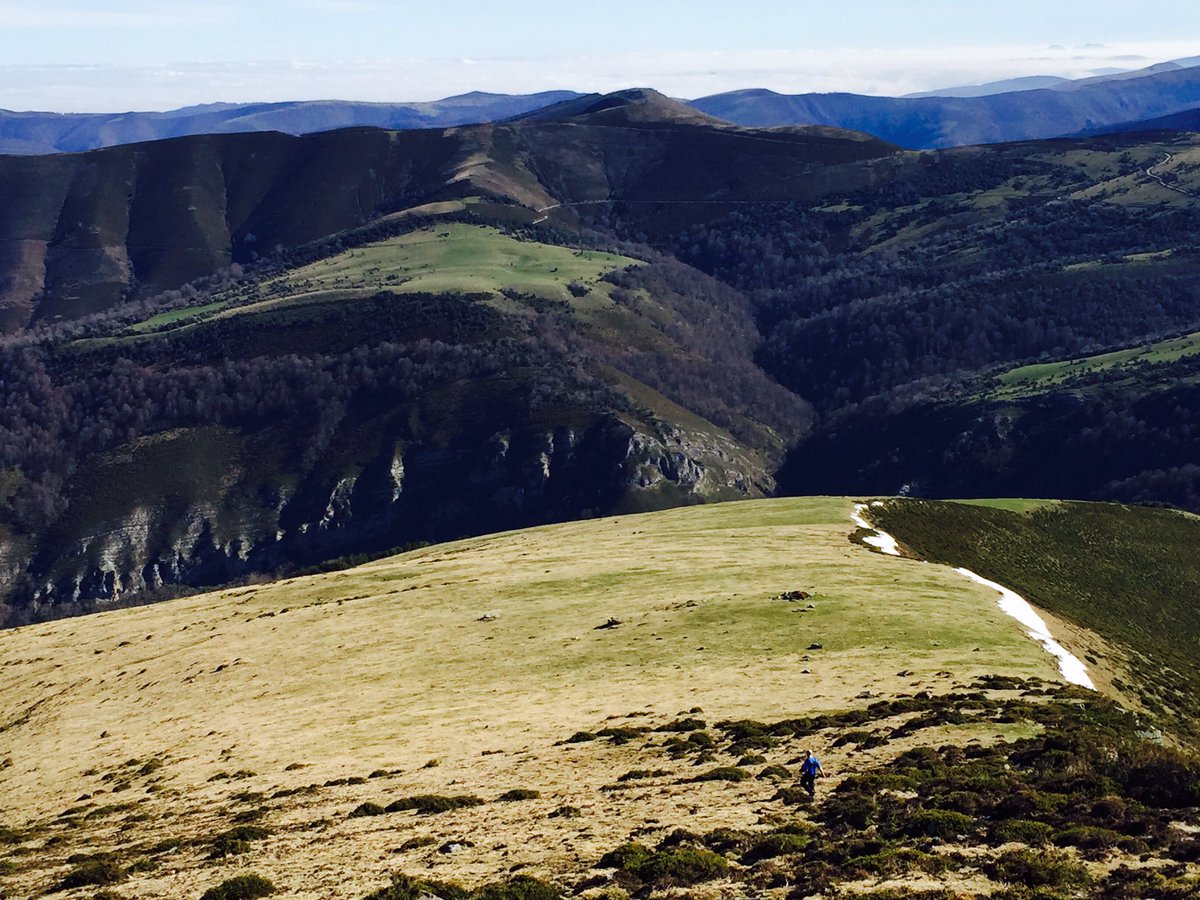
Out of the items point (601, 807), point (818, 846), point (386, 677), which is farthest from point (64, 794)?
point (818, 846)

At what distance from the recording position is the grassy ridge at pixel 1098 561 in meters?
91.4

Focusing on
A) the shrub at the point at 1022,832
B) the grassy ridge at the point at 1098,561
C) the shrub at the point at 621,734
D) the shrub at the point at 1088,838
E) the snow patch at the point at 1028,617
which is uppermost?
the shrub at the point at 1088,838

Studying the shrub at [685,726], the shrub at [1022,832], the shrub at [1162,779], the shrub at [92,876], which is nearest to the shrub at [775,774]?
the shrub at [685,726]

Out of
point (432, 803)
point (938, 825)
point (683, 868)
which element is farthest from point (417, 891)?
point (938, 825)

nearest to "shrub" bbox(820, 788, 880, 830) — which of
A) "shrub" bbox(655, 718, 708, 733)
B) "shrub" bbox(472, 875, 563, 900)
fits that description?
"shrub" bbox(472, 875, 563, 900)

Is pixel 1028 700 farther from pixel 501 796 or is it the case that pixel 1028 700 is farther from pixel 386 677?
pixel 386 677

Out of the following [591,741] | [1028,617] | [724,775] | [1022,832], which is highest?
[1022,832]

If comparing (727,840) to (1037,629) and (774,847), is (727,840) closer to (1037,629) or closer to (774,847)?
(774,847)

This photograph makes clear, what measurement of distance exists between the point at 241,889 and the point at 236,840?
630 cm

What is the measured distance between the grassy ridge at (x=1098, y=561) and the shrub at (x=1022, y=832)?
43.7 m

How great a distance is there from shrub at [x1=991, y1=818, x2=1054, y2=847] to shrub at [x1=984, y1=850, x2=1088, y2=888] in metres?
1.01

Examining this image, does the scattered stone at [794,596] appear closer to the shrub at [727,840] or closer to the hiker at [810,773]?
the hiker at [810,773]

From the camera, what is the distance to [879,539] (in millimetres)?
111938

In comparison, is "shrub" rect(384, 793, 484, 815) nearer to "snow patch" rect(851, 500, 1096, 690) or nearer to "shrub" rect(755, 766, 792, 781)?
"shrub" rect(755, 766, 792, 781)
